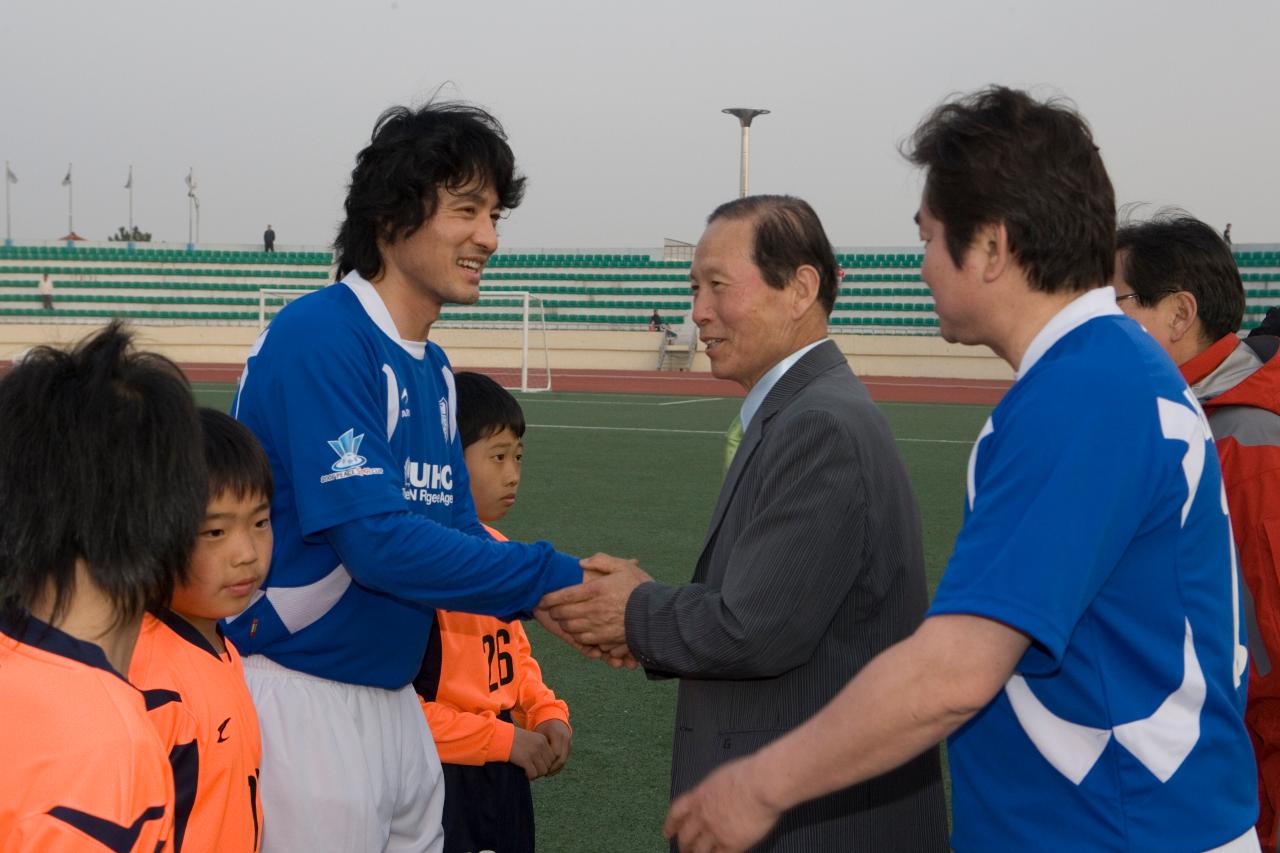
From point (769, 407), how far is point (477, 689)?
126cm

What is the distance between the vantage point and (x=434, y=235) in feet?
8.77

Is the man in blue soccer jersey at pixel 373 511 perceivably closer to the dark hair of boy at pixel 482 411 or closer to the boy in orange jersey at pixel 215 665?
the boy in orange jersey at pixel 215 665

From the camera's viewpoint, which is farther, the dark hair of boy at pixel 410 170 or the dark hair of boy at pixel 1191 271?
the dark hair of boy at pixel 1191 271

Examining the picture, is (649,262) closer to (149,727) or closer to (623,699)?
(623,699)

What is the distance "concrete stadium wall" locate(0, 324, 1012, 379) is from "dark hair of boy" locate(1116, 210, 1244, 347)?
26414mm

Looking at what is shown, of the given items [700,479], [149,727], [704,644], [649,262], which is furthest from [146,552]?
[649,262]

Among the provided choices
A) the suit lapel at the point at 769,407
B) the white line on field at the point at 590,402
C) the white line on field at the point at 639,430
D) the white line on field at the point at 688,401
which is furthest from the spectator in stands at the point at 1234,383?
the white line on field at the point at 688,401

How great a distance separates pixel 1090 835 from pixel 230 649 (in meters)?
1.40

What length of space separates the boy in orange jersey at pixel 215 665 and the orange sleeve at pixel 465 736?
90 cm

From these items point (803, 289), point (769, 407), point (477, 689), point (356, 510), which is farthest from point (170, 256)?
point (769, 407)

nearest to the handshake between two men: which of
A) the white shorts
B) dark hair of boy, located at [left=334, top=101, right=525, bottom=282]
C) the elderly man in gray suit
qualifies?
the elderly man in gray suit

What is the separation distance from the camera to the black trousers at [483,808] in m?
3.03

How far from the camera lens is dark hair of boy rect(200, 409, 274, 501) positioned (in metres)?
2.12

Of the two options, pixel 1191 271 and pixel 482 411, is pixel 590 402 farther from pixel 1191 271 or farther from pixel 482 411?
pixel 1191 271
